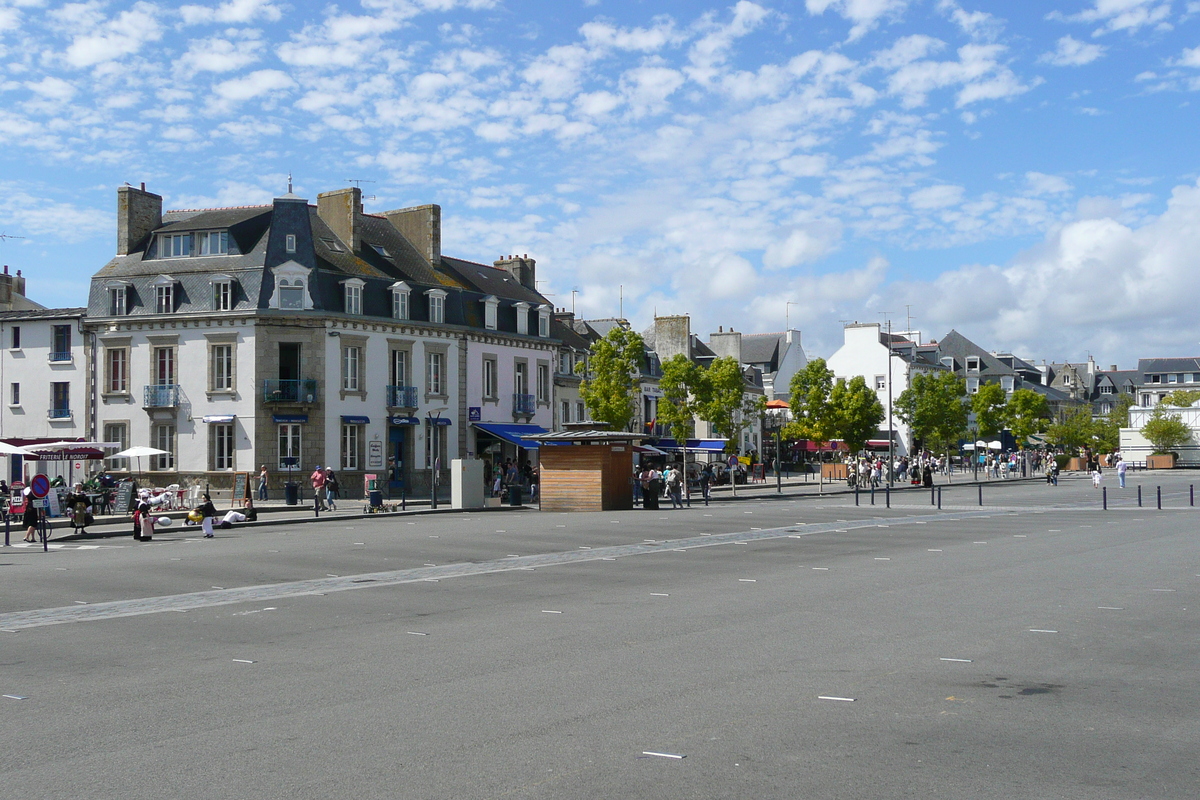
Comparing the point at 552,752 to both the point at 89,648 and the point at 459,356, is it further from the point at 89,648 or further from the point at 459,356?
the point at 459,356

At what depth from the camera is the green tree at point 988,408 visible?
82.9 m

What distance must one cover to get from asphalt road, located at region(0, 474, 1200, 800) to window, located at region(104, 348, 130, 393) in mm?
27047

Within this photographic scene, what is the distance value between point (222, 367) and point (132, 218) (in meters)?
8.45

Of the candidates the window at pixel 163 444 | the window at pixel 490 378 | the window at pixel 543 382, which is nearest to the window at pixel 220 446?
the window at pixel 163 444

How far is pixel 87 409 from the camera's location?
1734 inches

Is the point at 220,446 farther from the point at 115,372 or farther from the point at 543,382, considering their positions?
the point at 543,382

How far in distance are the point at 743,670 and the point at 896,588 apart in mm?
6190

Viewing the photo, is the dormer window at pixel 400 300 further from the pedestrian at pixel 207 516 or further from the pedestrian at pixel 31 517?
the pedestrian at pixel 31 517

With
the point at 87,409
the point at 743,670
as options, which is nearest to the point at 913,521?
the point at 743,670

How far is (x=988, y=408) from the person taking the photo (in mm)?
83812

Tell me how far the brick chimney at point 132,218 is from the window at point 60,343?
4052mm

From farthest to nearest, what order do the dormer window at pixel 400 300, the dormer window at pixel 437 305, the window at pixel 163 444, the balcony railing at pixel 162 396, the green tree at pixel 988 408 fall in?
1. the green tree at pixel 988 408
2. the dormer window at pixel 437 305
3. the dormer window at pixel 400 300
4. the window at pixel 163 444
5. the balcony railing at pixel 162 396

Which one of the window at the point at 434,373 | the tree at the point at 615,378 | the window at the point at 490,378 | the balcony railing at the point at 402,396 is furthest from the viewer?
the tree at the point at 615,378

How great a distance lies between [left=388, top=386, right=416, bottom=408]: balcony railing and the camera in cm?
4475
